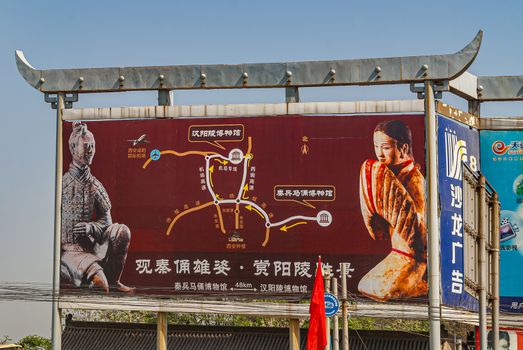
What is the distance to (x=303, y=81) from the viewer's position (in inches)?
1268

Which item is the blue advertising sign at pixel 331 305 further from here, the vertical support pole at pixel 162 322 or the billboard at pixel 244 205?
the vertical support pole at pixel 162 322

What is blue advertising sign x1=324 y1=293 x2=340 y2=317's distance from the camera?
25.9 metres

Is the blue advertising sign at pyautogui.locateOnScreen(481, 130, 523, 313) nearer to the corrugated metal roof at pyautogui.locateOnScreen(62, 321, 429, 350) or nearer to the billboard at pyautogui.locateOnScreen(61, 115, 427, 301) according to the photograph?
the corrugated metal roof at pyautogui.locateOnScreen(62, 321, 429, 350)

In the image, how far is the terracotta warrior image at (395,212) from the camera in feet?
103

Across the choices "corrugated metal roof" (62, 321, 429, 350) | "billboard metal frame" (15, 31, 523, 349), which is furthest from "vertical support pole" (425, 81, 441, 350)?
"corrugated metal roof" (62, 321, 429, 350)

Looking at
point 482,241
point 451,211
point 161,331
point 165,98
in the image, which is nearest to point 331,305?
point 451,211

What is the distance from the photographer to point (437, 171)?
103 feet

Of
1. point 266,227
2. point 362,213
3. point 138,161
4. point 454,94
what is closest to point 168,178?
point 138,161

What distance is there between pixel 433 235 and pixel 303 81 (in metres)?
5.46

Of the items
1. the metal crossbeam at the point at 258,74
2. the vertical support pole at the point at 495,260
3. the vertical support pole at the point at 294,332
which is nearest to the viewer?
the vertical support pole at the point at 495,260

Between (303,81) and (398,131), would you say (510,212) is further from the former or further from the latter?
(303,81)

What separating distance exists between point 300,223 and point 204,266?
297 cm

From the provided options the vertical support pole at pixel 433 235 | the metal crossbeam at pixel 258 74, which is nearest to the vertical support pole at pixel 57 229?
the metal crossbeam at pixel 258 74

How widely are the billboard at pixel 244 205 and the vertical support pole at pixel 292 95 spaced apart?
1.68 ft
